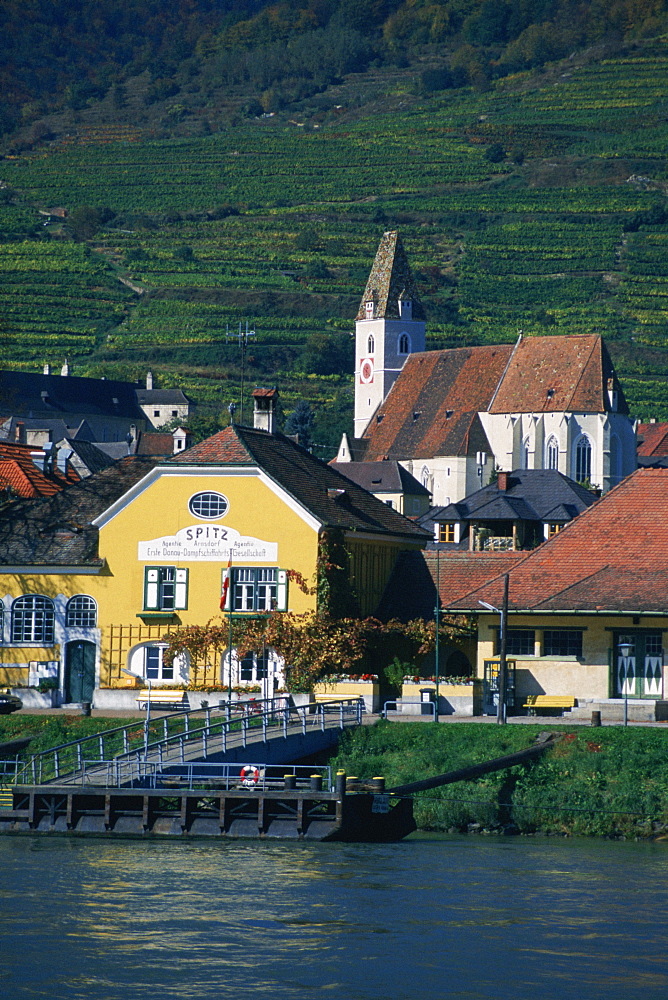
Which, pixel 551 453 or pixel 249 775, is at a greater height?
pixel 551 453

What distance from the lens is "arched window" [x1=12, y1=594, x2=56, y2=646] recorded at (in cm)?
4591

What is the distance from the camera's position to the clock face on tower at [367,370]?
124 metres

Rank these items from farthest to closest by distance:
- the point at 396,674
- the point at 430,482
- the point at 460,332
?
1. the point at 460,332
2. the point at 430,482
3. the point at 396,674

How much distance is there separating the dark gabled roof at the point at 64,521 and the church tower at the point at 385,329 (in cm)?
7227

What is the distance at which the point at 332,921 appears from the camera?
25859 mm

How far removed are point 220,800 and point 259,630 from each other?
1120 centimetres

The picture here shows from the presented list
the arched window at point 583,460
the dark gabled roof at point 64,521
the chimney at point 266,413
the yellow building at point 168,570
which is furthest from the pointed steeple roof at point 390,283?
the yellow building at point 168,570

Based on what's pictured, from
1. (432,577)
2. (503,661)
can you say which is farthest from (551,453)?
(503,661)

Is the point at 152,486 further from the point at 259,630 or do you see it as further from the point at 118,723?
the point at 118,723

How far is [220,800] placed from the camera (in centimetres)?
3347

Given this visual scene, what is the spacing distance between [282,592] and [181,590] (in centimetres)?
265

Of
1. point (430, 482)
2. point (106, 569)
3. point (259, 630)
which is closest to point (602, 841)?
point (259, 630)

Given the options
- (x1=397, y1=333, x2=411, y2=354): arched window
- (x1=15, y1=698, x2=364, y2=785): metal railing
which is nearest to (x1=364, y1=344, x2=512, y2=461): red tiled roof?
(x1=397, y1=333, x2=411, y2=354): arched window

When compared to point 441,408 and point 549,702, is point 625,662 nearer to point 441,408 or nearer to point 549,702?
point 549,702
